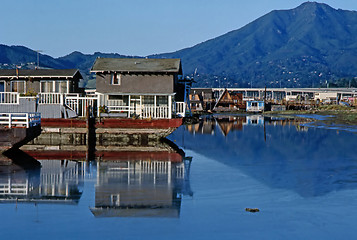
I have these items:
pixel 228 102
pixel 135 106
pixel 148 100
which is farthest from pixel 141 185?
pixel 228 102

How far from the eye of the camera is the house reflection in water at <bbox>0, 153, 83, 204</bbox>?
1920cm

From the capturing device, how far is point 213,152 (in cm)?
3578

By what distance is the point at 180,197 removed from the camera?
19391 millimetres

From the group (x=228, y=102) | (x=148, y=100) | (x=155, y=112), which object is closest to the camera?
(x=155, y=112)

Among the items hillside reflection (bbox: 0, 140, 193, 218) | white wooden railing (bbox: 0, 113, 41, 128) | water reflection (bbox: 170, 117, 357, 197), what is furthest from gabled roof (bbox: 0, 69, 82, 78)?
white wooden railing (bbox: 0, 113, 41, 128)

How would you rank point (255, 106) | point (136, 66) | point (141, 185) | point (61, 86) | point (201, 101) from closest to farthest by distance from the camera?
point (141, 185), point (136, 66), point (61, 86), point (255, 106), point (201, 101)

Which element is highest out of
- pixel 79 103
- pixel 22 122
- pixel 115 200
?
pixel 79 103

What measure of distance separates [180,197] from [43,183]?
6.35 metres

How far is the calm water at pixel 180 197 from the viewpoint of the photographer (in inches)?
599

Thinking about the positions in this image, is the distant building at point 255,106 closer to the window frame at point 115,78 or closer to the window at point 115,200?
the window frame at point 115,78

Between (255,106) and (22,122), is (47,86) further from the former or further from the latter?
(255,106)

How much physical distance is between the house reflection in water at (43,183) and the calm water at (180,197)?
1.5 inches

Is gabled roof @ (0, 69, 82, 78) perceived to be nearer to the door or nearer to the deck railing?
the deck railing

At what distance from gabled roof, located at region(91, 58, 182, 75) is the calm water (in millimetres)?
13173
